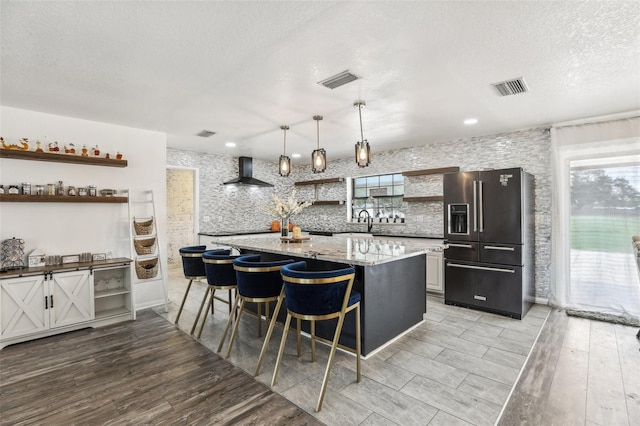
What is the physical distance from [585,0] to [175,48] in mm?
2633

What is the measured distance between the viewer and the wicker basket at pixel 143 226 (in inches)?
170

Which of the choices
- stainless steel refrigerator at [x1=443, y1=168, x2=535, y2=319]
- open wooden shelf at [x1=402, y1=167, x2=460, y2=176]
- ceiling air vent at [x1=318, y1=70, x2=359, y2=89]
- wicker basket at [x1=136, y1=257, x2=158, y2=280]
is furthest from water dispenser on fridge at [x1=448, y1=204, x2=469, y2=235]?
wicker basket at [x1=136, y1=257, x2=158, y2=280]

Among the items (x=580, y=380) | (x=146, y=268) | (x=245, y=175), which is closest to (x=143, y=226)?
(x=146, y=268)

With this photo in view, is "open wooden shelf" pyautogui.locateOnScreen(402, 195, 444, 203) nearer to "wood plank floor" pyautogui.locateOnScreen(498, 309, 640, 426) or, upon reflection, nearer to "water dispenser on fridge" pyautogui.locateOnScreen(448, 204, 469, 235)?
"water dispenser on fridge" pyautogui.locateOnScreen(448, 204, 469, 235)

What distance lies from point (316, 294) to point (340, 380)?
82 centimetres

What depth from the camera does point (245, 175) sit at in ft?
22.1

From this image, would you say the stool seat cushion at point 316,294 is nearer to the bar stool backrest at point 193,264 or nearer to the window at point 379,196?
the bar stool backrest at point 193,264

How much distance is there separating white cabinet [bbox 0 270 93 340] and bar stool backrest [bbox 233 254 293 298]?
218 centimetres

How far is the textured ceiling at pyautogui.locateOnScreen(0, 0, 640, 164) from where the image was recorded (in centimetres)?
191

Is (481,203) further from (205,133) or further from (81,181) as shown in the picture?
(81,181)

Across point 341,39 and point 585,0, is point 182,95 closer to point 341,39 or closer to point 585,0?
point 341,39

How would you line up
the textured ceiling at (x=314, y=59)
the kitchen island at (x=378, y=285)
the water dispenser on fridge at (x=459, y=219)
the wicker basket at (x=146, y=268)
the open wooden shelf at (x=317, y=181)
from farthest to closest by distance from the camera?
A: the open wooden shelf at (x=317, y=181) → the water dispenser on fridge at (x=459, y=219) → the wicker basket at (x=146, y=268) → the kitchen island at (x=378, y=285) → the textured ceiling at (x=314, y=59)

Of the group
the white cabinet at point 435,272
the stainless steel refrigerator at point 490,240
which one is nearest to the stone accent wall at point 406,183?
the stainless steel refrigerator at point 490,240

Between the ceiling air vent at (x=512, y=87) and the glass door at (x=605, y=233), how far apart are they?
6.30 feet
